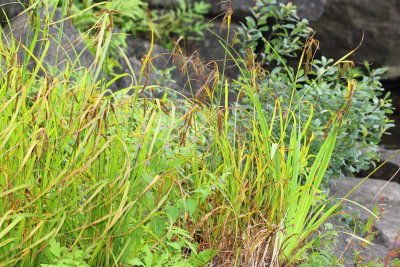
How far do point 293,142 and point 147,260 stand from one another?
3.04 ft

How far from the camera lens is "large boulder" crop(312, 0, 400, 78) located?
7020mm

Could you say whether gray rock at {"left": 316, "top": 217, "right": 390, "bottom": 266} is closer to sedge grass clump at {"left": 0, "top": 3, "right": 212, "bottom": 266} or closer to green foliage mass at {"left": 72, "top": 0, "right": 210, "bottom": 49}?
sedge grass clump at {"left": 0, "top": 3, "right": 212, "bottom": 266}

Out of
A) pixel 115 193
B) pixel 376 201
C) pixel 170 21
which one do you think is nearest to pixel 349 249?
pixel 376 201

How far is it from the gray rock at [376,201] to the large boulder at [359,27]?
2.68 m

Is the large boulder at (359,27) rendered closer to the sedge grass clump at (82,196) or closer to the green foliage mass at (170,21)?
the green foliage mass at (170,21)

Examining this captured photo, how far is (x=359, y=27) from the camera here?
7031 mm

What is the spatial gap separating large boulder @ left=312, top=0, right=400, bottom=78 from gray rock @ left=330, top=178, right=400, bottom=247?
2685mm

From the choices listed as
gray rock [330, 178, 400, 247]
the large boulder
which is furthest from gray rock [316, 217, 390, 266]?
the large boulder

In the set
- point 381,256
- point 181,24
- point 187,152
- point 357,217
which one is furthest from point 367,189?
point 181,24

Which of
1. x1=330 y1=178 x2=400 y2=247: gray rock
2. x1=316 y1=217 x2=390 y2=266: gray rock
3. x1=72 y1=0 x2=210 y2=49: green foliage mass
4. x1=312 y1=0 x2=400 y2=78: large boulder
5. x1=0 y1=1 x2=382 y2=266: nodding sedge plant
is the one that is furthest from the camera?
x1=72 y1=0 x2=210 y2=49: green foliage mass

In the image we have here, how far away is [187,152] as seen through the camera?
2.69m

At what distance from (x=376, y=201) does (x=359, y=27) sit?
3180 mm

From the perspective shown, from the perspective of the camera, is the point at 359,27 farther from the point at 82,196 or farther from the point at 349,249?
the point at 82,196

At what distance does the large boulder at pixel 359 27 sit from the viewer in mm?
7020
